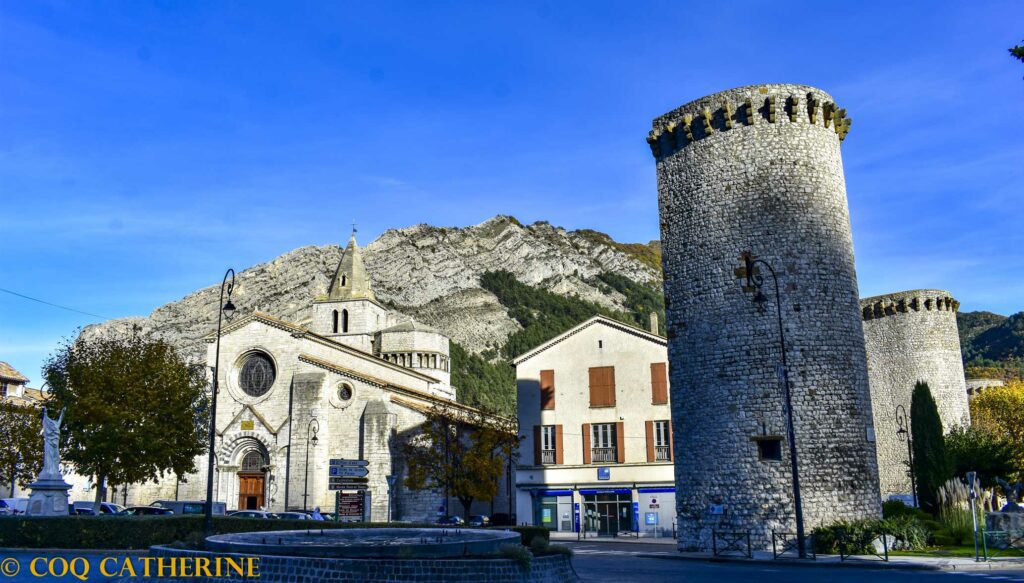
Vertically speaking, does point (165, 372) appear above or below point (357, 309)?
below

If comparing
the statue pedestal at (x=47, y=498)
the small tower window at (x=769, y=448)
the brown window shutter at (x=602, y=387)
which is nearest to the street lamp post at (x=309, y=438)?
the brown window shutter at (x=602, y=387)

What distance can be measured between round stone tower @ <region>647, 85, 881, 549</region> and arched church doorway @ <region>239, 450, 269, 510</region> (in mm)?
33073

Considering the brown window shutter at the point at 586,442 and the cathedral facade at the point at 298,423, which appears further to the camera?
the cathedral facade at the point at 298,423

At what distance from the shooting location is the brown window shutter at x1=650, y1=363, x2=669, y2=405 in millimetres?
39594

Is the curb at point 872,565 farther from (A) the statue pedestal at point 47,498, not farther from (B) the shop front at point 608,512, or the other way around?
(A) the statue pedestal at point 47,498

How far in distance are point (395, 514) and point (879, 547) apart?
30868 mm

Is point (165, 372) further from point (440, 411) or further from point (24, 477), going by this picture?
point (440, 411)

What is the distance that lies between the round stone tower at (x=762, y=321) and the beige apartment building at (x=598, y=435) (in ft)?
54.1

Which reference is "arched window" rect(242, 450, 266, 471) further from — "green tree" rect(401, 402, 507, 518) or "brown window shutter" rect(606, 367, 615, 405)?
"brown window shutter" rect(606, 367, 615, 405)

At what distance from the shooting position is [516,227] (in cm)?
15825

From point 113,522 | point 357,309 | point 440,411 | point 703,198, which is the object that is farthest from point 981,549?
point 357,309

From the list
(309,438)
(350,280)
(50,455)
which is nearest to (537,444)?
(309,438)

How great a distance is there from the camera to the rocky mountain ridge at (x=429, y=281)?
A: 404ft

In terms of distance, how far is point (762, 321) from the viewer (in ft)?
72.0
